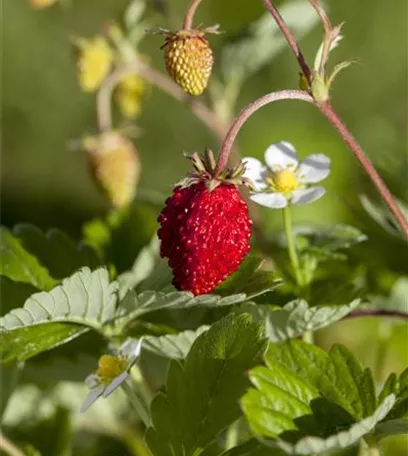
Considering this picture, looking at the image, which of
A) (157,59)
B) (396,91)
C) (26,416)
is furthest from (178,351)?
(157,59)

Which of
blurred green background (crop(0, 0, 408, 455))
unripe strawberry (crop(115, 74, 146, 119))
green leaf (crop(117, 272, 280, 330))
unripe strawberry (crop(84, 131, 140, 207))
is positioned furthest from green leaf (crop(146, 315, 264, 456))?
blurred green background (crop(0, 0, 408, 455))

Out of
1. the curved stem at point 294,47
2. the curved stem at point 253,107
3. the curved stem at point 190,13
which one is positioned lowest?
the curved stem at point 253,107

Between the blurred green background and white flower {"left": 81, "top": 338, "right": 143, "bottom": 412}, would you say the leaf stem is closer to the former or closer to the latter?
white flower {"left": 81, "top": 338, "right": 143, "bottom": 412}

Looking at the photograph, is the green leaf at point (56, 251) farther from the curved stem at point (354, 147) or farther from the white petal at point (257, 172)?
the curved stem at point (354, 147)

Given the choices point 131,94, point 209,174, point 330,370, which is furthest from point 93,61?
point 330,370

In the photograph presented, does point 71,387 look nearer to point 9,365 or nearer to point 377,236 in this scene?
point 9,365

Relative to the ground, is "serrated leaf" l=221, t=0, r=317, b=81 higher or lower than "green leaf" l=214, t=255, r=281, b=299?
higher

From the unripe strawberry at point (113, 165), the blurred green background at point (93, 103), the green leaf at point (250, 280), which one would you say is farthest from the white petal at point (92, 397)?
the blurred green background at point (93, 103)
